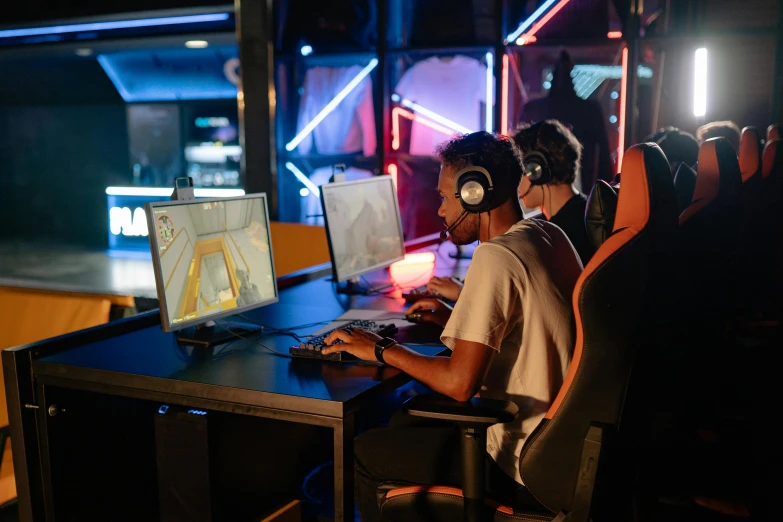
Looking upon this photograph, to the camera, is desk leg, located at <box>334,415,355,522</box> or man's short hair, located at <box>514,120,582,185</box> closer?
desk leg, located at <box>334,415,355,522</box>

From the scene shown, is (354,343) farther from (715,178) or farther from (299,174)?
(299,174)

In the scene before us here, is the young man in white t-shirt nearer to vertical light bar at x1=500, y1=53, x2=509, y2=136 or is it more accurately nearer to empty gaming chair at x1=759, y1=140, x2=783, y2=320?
empty gaming chair at x1=759, y1=140, x2=783, y2=320

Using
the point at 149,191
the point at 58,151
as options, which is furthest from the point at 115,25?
the point at 58,151

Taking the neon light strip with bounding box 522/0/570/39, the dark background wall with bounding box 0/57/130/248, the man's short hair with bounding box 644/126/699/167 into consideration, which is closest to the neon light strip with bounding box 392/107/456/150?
the neon light strip with bounding box 522/0/570/39

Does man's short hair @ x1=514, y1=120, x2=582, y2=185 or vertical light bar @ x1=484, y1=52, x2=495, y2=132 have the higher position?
vertical light bar @ x1=484, y1=52, x2=495, y2=132

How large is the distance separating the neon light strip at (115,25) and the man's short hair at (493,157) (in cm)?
640

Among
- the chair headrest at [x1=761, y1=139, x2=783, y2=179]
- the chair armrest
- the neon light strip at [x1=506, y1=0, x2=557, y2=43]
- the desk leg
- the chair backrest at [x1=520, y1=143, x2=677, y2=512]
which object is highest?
the neon light strip at [x1=506, y1=0, x2=557, y2=43]

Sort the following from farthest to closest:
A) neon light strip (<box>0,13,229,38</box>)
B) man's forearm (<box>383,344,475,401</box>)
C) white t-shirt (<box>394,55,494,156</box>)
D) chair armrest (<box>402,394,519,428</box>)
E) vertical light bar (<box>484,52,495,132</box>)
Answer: neon light strip (<box>0,13,229,38</box>) → white t-shirt (<box>394,55,494,156</box>) → vertical light bar (<box>484,52,495,132</box>) → man's forearm (<box>383,344,475,401</box>) → chair armrest (<box>402,394,519,428</box>)

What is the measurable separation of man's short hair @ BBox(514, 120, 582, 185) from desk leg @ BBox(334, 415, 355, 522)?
1801 millimetres

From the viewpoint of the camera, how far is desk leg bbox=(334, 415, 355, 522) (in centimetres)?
147

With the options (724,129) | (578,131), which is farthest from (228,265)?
(578,131)

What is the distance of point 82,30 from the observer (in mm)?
8305

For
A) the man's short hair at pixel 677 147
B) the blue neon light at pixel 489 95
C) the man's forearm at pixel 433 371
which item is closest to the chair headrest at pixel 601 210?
the man's forearm at pixel 433 371

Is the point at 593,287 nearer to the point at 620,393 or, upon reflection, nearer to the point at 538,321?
the point at 620,393
